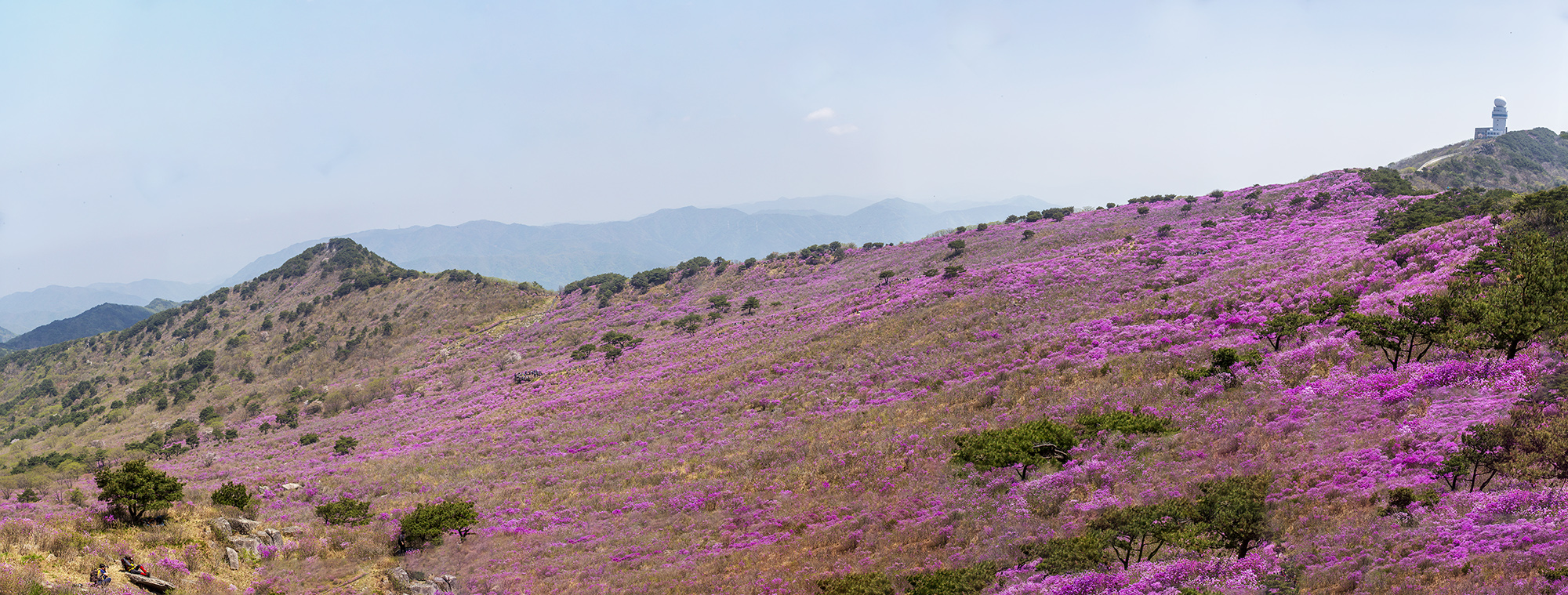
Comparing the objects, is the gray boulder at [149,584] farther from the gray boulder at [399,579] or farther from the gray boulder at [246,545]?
the gray boulder at [399,579]

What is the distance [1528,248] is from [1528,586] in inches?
726

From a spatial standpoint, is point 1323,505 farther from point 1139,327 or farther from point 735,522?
point 1139,327

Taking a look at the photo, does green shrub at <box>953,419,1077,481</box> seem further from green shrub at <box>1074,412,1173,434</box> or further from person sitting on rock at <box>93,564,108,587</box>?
person sitting on rock at <box>93,564,108,587</box>

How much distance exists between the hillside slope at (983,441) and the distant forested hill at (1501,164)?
3255 cm

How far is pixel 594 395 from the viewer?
43031 mm

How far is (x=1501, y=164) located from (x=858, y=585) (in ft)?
381

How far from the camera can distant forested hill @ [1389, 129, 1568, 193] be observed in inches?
2872

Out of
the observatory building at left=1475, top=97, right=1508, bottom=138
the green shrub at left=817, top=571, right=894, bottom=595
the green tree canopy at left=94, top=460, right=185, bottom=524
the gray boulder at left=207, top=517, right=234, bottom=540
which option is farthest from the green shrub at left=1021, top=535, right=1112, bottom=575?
the observatory building at left=1475, top=97, right=1508, bottom=138

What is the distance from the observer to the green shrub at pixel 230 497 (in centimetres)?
2283

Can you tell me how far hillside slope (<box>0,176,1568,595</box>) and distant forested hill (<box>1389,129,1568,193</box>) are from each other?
3255 centimetres

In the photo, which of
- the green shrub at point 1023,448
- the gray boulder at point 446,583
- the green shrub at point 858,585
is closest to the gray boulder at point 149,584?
the gray boulder at point 446,583

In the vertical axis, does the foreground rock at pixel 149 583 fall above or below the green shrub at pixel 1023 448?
above

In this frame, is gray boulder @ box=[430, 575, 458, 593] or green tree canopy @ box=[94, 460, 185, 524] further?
green tree canopy @ box=[94, 460, 185, 524]

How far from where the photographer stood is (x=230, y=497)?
75.3 ft
